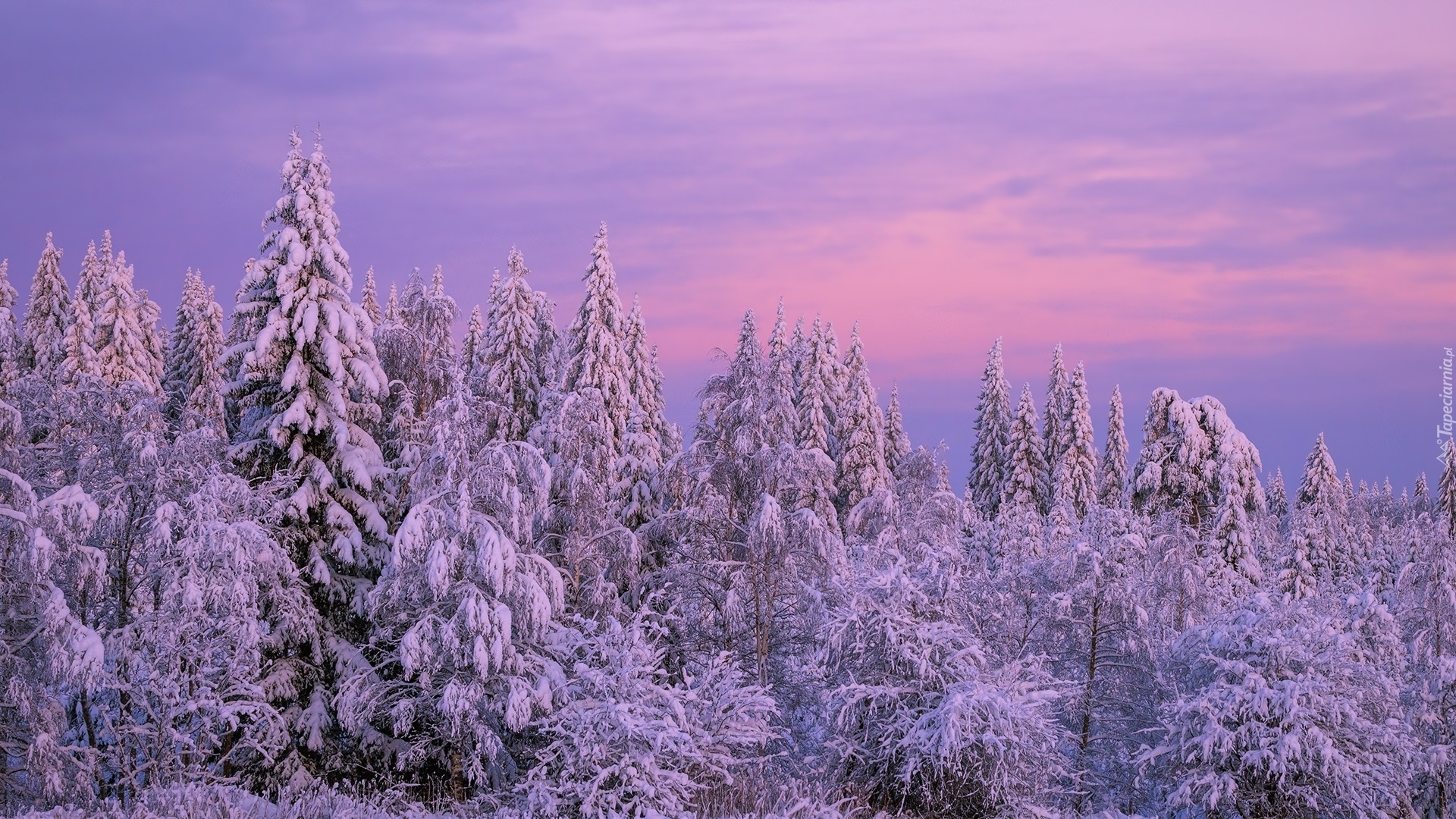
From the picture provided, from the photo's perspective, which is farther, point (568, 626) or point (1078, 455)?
point (1078, 455)

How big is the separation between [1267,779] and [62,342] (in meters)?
48.7

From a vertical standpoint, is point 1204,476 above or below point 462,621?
above

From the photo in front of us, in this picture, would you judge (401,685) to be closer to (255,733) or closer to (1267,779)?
(255,733)

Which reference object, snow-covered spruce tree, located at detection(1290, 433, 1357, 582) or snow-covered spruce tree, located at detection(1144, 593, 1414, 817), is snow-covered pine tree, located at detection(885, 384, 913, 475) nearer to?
snow-covered spruce tree, located at detection(1290, 433, 1357, 582)

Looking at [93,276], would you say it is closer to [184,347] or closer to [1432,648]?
[184,347]

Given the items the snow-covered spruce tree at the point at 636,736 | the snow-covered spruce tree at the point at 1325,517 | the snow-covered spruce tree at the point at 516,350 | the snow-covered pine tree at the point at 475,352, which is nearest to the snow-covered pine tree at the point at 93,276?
the snow-covered pine tree at the point at 475,352

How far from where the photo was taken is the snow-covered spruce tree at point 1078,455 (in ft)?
176

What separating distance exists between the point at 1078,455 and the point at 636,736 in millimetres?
46845

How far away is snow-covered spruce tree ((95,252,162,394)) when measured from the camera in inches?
1687

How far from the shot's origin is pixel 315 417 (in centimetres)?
1848

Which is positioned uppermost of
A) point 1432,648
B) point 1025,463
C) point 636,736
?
point 1025,463

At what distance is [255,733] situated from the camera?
16.8 m

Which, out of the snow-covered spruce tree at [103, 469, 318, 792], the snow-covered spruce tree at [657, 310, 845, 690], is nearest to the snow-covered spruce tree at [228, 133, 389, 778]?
the snow-covered spruce tree at [103, 469, 318, 792]

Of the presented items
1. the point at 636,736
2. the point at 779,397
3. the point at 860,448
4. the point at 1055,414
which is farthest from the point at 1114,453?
the point at 636,736
